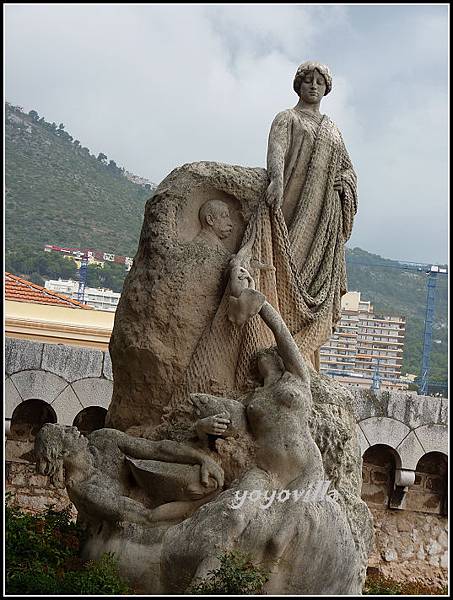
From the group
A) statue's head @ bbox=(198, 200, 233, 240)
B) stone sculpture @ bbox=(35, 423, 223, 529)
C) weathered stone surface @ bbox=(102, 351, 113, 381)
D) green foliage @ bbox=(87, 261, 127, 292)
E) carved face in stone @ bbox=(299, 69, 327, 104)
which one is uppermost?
carved face in stone @ bbox=(299, 69, 327, 104)

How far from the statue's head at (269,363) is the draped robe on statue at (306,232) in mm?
138

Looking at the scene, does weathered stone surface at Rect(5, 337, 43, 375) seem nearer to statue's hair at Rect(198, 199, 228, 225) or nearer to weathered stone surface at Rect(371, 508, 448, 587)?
weathered stone surface at Rect(371, 508, 448, 587)

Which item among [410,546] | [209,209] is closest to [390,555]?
[410,546]

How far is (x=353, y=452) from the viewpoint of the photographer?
24.2 ft

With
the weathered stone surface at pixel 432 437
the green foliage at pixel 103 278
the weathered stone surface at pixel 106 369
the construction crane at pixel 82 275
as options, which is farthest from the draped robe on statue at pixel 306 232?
the green foliage at pixel 103 278

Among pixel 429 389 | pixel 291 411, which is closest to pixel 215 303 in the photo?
pixel 291 411

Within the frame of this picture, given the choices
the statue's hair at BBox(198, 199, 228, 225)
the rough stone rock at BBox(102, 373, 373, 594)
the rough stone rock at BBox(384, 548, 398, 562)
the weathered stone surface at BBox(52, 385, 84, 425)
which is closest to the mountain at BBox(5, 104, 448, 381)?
the rough stone rock at BBox(384, 548, 398, 562)

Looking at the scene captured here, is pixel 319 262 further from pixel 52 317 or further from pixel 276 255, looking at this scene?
pixel 52 317

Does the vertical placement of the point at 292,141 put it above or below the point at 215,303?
above

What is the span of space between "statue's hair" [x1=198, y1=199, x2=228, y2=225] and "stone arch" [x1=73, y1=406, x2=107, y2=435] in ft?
13.2

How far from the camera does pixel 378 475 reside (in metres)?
11.5

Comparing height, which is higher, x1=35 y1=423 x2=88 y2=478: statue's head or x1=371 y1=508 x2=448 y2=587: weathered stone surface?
x1=35 y1=423 x2=88 y2=478: statue's head

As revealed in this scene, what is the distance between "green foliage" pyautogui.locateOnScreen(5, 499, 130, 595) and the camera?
6.30m

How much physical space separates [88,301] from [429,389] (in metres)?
6.03
